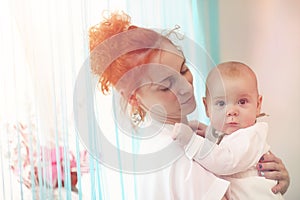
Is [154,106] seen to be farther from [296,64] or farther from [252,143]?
[296,64]

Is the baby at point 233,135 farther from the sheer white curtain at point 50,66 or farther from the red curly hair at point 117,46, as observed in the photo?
the red curly hair at point 117,46

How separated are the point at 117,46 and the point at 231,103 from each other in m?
0.40

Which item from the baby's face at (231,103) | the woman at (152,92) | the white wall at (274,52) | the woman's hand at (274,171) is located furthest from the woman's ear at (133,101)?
the woman's hand at (274,171)

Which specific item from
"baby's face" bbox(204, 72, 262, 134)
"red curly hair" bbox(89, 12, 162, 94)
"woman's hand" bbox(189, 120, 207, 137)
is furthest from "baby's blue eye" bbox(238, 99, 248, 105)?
"red curly hair" bbox(89, 12, 162, 94)

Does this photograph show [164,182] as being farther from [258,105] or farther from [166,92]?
[258,105]

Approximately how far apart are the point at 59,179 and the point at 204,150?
1.52ft

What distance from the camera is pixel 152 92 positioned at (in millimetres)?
1217

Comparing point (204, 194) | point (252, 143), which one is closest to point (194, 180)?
point (204, 194)

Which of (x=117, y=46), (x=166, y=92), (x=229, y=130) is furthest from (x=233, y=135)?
(x=117, y=46)

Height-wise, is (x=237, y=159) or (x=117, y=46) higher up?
(x=117, y=46)

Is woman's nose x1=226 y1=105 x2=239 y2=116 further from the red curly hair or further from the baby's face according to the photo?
the red curly hair

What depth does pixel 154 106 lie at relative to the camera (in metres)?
1.22

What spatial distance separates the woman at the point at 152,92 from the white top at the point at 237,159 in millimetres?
28

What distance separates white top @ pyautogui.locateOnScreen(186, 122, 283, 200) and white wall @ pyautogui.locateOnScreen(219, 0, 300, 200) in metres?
0.08
